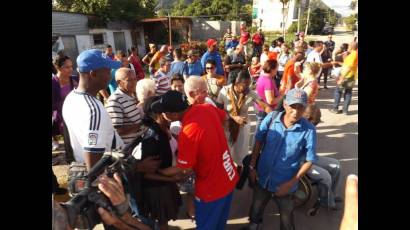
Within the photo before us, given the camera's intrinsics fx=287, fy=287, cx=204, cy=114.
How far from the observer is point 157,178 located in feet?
7.42

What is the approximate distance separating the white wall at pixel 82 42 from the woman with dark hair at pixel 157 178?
52.4 feet

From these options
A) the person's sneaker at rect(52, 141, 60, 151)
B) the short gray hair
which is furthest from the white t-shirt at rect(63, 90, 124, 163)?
the person's sneaker at rect(52, 141, 60, 151)

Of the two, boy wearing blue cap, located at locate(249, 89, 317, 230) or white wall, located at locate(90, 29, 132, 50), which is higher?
white wall, located at locate(90, 29, 132, 50)

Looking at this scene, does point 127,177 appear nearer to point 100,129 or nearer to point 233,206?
point 100,129

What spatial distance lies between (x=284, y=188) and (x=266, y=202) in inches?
16.8

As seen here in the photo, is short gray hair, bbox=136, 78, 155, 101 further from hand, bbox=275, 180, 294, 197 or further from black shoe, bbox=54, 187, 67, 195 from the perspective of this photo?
hand, bbox=275, 180, 294, 197

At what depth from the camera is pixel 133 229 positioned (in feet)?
5.57

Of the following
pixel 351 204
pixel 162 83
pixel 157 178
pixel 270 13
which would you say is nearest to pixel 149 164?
pixel 157 178

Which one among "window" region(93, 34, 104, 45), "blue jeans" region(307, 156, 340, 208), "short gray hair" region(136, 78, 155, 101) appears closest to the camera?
"short gray hair" region(136, 78, 155, 101)

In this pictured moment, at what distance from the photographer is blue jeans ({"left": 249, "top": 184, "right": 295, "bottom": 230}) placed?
2697 mm

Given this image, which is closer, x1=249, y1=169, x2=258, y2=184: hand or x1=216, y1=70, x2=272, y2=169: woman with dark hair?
x1=249, y1=169, x2=258, y2=184: hand

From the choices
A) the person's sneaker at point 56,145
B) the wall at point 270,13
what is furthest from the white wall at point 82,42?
the wall at point 270,13

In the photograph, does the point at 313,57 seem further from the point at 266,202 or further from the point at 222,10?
the point at 222,10

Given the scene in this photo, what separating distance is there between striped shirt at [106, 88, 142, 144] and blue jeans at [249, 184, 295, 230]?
4.63 ft
